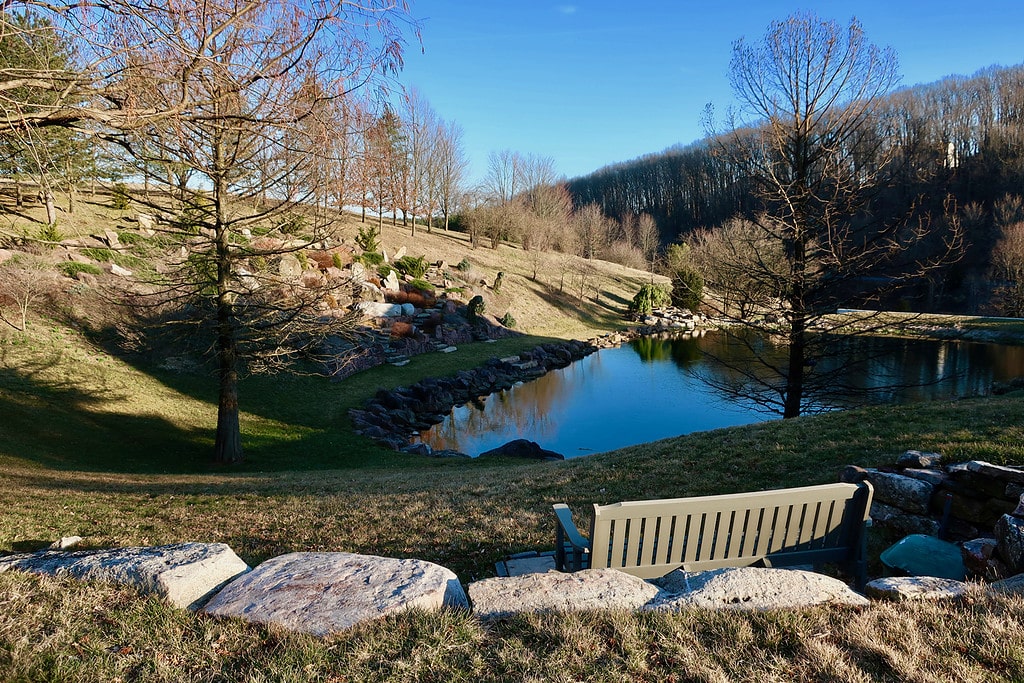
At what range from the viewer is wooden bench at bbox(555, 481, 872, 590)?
3328mm

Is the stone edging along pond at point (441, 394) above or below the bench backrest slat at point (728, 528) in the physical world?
below

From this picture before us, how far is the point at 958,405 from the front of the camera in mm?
8906

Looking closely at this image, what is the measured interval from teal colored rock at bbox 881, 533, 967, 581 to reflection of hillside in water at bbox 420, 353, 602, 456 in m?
12.0

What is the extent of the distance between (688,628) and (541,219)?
44359mm

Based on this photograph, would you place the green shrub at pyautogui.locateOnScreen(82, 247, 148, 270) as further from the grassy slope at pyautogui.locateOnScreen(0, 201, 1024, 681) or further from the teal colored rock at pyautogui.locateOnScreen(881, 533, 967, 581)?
the teal colored rock at pyautogui.locateOnScreen(881, 533, 967, 581)

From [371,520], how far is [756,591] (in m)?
4.20

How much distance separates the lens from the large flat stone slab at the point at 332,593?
9.08ft

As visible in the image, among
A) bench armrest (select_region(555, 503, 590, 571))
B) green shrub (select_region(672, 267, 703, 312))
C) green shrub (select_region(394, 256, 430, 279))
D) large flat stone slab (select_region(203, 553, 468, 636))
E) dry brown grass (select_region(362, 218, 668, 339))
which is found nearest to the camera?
large flat stone slab (select_region(203, 553, 468, 636))

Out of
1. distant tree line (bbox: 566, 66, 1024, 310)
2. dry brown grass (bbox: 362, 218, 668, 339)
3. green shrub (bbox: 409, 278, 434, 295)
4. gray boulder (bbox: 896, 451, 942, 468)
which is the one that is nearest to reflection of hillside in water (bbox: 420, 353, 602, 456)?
green shrub (bbox: 409, 278, 434, 295)

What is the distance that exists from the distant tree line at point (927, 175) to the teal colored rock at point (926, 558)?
6.55m

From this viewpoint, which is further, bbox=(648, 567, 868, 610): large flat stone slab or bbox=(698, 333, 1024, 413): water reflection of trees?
bbox=(698, 333, 1024, 413): water reflection of trees

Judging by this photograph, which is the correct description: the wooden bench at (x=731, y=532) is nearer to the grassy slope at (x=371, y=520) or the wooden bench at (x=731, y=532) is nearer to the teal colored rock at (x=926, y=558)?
the teal colored rock at (x=926, y=558)

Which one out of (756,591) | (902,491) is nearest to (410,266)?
(902,491)

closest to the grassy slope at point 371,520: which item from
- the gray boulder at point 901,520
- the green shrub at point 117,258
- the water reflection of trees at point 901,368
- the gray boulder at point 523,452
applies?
the gray boulder at point 523,452
